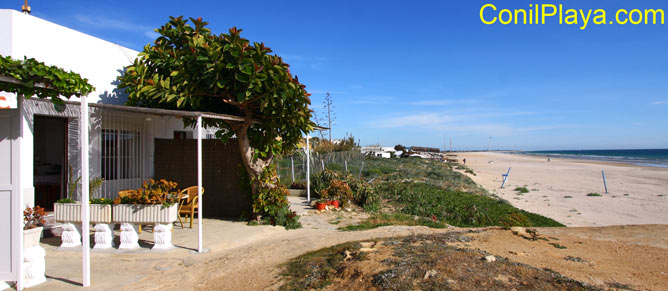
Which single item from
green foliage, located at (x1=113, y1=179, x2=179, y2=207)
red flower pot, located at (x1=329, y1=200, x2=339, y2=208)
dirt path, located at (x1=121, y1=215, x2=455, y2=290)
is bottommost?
dirt path, located at (x1=121, y1=215, x2=455, y2=290)

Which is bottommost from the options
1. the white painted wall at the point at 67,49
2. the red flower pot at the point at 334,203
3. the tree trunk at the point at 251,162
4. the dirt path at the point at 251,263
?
the dirt path at the point at 251,263

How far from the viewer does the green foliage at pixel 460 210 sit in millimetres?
9523

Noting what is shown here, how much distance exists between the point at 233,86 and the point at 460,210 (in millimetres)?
6394

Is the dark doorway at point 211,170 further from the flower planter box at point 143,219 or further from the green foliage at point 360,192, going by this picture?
the flower planter box at point 143,219

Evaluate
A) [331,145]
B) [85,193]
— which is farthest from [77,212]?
[331,145]

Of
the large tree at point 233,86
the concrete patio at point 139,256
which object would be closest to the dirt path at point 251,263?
the concrete patio at point 139,256

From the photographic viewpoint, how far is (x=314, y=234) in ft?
25.3

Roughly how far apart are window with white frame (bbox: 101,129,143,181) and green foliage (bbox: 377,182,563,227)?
667cm

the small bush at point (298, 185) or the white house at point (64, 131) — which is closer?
the white house at point (64, 131)

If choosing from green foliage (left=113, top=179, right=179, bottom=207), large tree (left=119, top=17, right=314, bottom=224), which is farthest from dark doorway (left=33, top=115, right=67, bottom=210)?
green foliage (left=113, top=179, right=179, bottom=207)

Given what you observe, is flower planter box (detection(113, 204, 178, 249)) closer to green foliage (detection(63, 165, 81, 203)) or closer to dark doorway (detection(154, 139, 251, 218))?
green foliage (detection(63, 165, 81, 203))

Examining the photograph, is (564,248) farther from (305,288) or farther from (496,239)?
(305,288)

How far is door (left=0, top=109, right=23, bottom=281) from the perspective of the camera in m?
4.20

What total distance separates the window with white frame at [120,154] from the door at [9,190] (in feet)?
13.0
